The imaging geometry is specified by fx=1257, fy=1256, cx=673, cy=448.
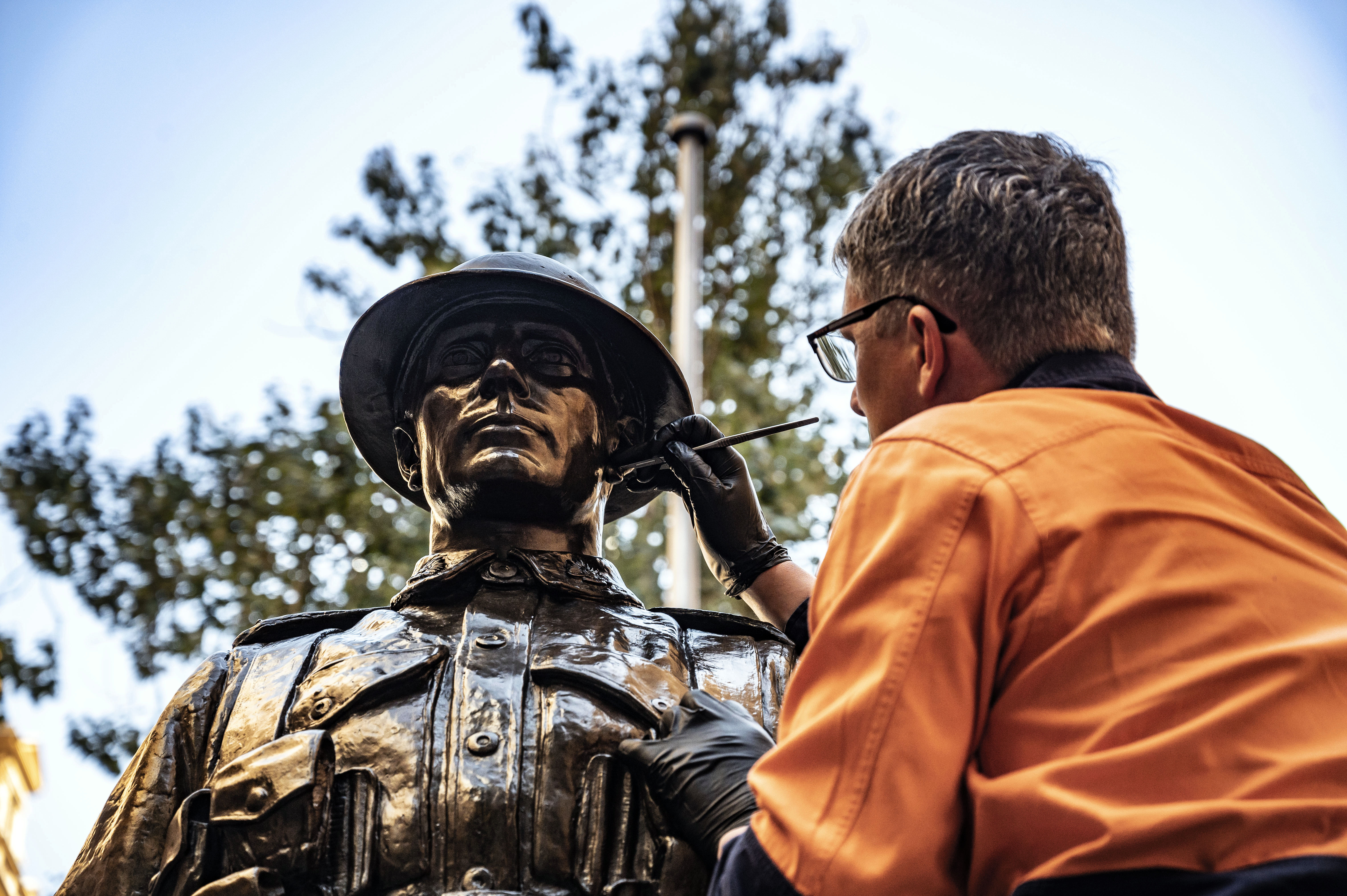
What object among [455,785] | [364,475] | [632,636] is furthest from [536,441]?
[364,475]

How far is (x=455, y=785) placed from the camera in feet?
8.32

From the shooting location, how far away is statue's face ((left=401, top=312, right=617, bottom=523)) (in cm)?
328

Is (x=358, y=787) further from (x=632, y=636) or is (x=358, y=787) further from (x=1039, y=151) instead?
(x=1039, y=151)

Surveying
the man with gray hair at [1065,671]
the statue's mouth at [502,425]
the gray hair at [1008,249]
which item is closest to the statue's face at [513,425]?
the statue's mouth at [502,425]

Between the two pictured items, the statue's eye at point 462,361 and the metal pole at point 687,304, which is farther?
the metal pole at point 687,304

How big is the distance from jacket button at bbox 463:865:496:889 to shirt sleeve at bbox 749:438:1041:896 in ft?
3.18

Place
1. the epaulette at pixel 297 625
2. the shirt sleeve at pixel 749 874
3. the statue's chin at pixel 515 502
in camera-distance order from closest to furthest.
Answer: the shirt sleeve at pixel 749 874 → the epaulette at pixel 297 625 → the statue's chin at pixel 515 502

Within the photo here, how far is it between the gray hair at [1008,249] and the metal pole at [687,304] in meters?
5.24

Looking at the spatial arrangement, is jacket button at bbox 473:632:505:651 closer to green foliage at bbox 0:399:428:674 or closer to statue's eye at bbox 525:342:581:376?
statue's eye at bbox 525:342:581:376

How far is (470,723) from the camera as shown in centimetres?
264

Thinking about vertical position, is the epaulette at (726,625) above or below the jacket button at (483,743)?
above

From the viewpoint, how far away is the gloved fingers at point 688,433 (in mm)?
3459

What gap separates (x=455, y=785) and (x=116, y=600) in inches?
301

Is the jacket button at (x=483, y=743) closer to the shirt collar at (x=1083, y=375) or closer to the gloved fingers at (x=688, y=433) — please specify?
the gloved fingers at (x=688, y=433)
